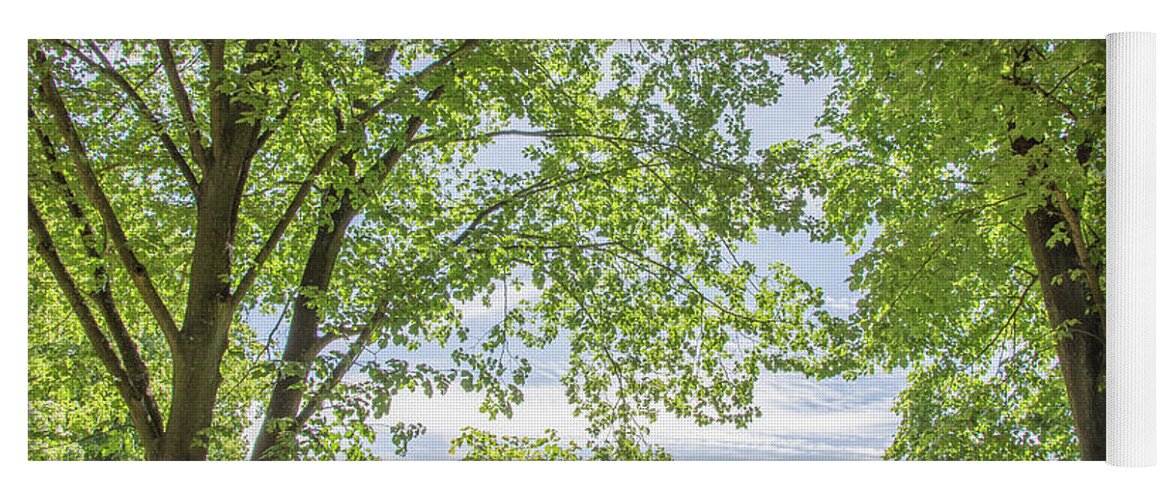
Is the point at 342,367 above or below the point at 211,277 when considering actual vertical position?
below

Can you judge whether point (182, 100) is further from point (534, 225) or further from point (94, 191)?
point (534, 225)

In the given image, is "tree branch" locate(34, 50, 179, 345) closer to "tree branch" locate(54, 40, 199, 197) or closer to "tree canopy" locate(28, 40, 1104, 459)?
"tree canopy" locate(28, 40, 1104, 459)

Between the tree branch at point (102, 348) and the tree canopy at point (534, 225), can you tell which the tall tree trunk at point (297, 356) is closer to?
the tree canopy at point (534, 225)

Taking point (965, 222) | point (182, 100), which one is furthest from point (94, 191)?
point (965, 222)

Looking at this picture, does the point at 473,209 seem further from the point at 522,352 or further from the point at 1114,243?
the point at 1114,243

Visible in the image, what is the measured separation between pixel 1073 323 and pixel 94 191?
4.87 meters

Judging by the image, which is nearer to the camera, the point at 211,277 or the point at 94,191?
the point at 94,191

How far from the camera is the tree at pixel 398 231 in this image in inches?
147

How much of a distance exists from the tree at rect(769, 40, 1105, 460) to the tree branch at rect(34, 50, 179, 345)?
124 inches

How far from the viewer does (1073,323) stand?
383 centimetres

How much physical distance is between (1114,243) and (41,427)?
16.9 feet

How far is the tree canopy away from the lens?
3.72 m

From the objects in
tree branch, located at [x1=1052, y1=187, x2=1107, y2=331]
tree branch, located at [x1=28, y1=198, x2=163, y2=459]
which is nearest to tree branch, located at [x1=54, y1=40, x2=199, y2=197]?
tree branch, located at [x1=28, y1=198, x2=163, y2=459]
